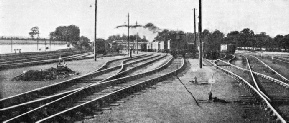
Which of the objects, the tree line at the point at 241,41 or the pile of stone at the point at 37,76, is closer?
the pile of stone at the point at 37,76

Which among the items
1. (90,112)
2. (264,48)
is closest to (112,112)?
(90,112)

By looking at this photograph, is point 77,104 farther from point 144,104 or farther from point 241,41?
point 241,41

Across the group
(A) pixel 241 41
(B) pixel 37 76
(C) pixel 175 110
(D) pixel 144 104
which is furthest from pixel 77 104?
(A) pixel 241 41

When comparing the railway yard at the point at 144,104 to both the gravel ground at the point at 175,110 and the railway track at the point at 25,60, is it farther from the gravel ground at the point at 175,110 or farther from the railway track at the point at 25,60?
the railway track at the point at 25,60

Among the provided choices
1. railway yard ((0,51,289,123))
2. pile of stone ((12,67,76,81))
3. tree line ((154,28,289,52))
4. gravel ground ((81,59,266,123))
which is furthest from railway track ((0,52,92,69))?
tree line ((154,28,289,52))

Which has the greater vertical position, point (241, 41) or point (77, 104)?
point (241, 41)

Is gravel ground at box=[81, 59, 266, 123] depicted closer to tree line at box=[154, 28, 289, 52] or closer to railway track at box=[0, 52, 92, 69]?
railway track at box=[0, 52, 92, 69]

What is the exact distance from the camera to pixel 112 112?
855cm

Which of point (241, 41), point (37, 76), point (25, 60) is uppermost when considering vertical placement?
point (241, 41)

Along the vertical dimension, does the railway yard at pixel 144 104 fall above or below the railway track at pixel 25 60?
below

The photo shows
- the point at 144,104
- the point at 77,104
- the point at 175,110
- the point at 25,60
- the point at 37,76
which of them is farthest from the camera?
the point at 25,60

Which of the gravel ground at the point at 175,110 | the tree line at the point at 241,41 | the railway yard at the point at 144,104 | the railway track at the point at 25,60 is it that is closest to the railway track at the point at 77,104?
the railway yard at the point at 144,104

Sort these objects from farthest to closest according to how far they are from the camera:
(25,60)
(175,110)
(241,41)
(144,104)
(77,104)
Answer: (241,41), (25,60), (144,104), (77,104), (175,110)

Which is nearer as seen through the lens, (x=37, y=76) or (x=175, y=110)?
(x=175, y=110)
